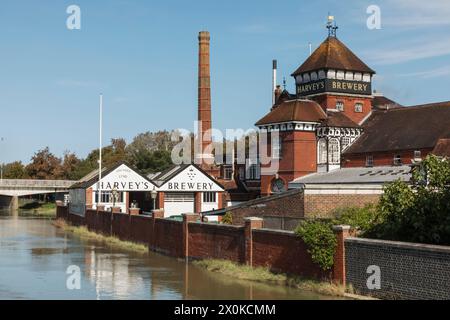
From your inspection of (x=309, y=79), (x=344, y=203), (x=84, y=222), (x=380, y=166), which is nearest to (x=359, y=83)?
(x=309, y=79)

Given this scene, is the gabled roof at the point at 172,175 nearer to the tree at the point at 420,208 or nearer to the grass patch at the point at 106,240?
the grass patch at the point at 106,240

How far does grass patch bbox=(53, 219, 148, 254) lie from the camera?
39562mm

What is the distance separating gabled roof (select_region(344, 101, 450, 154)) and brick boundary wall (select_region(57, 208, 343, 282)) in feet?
66.2

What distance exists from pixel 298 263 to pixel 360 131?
33.6 metres

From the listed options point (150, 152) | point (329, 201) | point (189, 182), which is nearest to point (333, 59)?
point (189, 182)

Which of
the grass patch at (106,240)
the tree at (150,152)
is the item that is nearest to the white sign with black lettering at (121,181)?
the grass patch at (106,240)

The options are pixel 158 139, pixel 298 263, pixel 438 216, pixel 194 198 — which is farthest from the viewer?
pixel 158 139

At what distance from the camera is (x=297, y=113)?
54.3 meters

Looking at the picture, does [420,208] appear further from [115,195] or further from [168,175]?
[168,175]

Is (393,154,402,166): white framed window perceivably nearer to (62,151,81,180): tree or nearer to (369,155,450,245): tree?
(369,155,450,245): tree

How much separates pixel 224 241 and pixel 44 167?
9455cm

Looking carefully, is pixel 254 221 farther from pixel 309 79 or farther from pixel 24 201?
pixel 24 201

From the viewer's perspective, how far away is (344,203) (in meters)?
38.6

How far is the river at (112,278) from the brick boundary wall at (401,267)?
146cm
